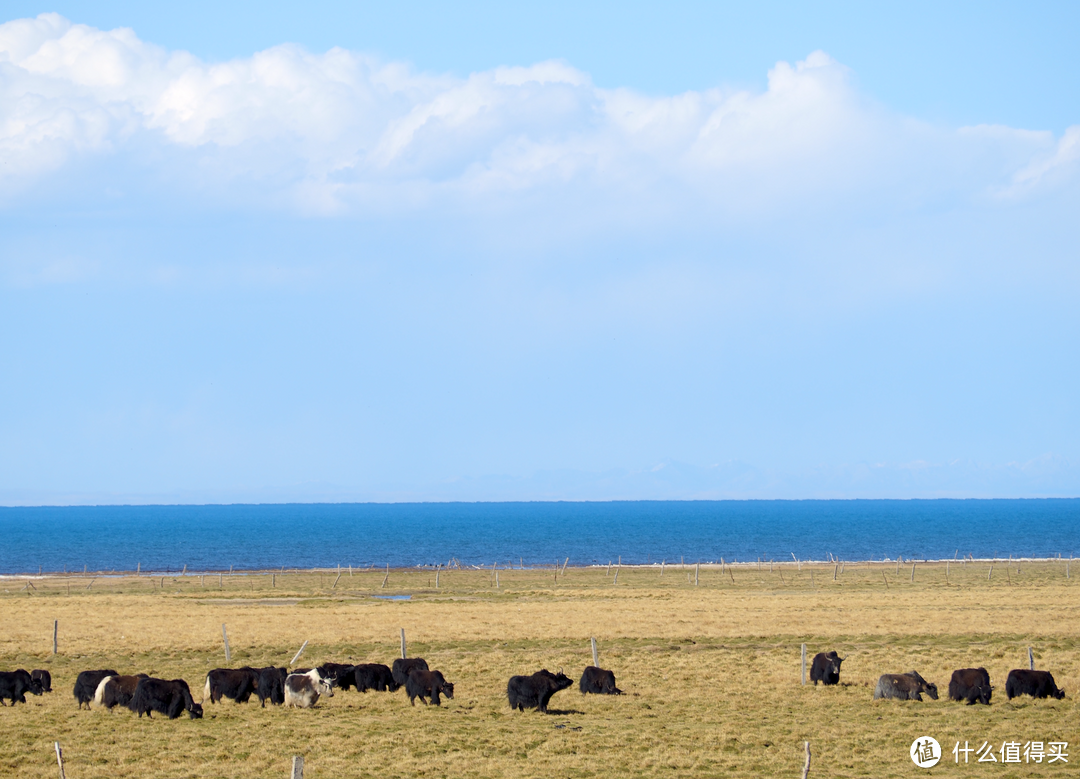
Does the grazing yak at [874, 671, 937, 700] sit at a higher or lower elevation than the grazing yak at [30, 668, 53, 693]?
higher

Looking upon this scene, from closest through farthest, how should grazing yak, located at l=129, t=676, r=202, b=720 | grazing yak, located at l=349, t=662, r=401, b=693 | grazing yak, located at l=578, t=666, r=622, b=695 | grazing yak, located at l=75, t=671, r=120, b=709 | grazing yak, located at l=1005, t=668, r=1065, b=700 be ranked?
grazing yak, located at l=129, t=676, r=202, b=720, grazing yak, located at l=75, t=671, r=120, b=709, grazing yak, located at l=1005, t=668, r=1065, b=700, grazing yak, located at l=578, t=666, r=622, b=695, grazing yak, located at l=349, t=662, r=401, b=693

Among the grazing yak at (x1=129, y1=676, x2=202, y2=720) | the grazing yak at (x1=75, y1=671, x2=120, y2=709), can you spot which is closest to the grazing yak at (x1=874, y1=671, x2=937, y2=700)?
the grazing yak at (x1=129, y1=676, x2=202, y2=720)

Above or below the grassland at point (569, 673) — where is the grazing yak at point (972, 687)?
above

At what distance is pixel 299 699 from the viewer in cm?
2292

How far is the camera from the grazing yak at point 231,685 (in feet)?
76.8

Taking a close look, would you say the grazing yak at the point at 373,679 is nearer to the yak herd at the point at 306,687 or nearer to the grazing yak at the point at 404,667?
the grazing yak at the point at 404,667

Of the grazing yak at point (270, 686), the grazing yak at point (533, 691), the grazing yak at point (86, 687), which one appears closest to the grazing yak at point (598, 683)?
the grazing yak at point (533, 691)

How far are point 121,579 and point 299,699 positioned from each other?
6544 centimetres

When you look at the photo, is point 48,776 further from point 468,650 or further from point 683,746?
point 468,650

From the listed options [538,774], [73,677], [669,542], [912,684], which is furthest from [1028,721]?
[669,542]

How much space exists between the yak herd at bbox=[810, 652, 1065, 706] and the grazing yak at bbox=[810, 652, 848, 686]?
1.76 meters

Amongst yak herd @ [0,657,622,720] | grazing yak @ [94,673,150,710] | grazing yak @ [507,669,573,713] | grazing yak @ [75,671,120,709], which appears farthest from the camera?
grazing yak @ [75,671,120,709]

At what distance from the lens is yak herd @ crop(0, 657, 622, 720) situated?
→ 71.4 feet

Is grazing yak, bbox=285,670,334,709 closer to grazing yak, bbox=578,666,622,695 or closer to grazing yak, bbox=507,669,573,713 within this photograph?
grazing yak, bbox=507,669,573,713
